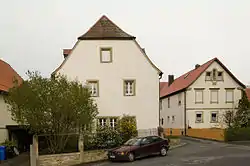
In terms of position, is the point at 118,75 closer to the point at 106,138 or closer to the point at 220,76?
the point at 106,138

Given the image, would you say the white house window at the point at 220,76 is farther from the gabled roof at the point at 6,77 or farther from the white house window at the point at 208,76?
the gabled roof at the point at 6,77

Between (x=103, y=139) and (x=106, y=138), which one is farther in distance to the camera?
(x=106, y=138)

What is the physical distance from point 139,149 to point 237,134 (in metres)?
15.0

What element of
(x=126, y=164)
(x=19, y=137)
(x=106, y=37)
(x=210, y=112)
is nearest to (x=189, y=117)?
(x=210, y=112)

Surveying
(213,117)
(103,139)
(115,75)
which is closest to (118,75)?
(115,75)

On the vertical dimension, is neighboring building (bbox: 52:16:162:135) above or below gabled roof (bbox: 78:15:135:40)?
below

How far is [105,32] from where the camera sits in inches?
1241

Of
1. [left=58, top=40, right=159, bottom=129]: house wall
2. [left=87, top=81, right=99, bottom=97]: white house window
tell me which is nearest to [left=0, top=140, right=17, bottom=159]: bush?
[left=58, top=40, right=159, bottom=129]: house wall

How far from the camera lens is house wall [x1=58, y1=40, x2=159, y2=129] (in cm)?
3064

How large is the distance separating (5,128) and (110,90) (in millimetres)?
9248

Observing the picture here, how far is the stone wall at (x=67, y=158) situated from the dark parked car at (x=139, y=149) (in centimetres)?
130

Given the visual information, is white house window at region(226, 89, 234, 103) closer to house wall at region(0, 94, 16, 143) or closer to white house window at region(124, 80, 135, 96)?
white house window at region(124, 80, 135, 96)

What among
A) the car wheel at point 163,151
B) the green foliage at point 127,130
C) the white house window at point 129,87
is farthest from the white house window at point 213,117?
the car wheel at point 163,151

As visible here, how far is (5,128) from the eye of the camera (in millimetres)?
28016
